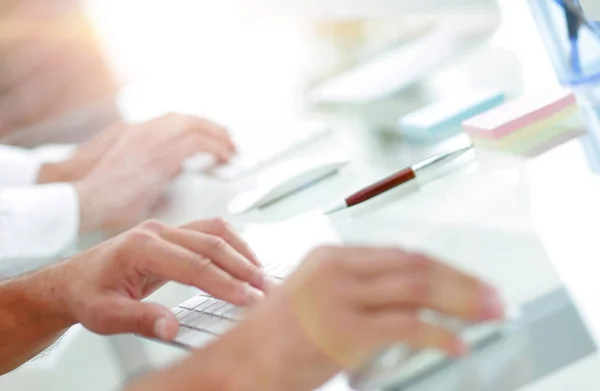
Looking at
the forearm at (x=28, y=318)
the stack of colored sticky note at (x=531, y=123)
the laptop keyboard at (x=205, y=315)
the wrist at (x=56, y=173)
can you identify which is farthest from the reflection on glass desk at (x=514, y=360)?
the wrist at (x=56, y=173)

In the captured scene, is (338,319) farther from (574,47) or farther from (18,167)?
(18,167)

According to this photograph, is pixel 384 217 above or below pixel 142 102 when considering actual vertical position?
below

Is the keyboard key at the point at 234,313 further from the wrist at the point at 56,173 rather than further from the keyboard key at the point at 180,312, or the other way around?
the wrist at the point at 56,173

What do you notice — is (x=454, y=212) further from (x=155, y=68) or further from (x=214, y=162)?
(x=155, y=68)

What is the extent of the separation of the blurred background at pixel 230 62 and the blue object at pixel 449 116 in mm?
48

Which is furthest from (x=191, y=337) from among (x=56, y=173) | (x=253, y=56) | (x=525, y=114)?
(x=253, y=56)

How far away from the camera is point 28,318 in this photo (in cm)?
88

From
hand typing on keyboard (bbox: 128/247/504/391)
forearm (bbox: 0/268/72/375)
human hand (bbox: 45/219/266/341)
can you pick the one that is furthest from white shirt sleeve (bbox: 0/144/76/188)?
hand typing on keyboard (bbox: 128/247/504/391)

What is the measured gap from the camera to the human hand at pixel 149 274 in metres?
0.67

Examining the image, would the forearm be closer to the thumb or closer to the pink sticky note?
the thumb

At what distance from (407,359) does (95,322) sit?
0.36 metres

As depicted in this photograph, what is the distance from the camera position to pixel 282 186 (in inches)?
38.2

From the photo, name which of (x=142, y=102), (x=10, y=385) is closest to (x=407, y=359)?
(x=10, y=385)

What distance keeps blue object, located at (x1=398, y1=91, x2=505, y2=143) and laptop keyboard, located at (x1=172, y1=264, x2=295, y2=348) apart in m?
0.30
